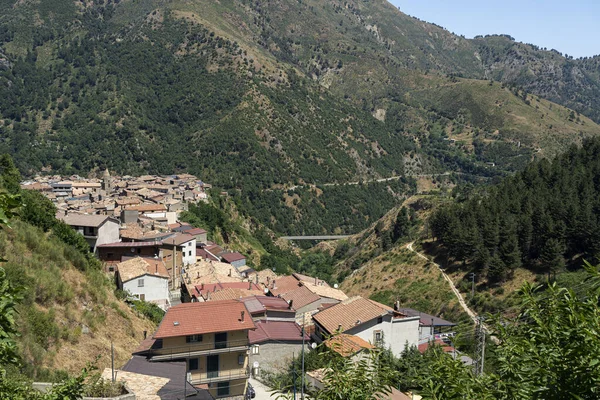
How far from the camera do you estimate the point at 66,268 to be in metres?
26.7

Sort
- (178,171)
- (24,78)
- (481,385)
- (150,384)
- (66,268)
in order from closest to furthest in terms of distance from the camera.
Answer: (481,385), (150,384), (66,268), (178,171), (24,78)

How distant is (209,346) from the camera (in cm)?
2745

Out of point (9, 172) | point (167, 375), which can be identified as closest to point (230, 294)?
point (9, 172)

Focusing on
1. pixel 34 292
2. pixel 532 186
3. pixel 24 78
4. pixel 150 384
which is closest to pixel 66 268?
pixel 34 292

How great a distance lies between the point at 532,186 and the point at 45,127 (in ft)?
485

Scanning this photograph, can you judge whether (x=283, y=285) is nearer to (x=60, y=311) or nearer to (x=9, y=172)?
(x=9, y=172)

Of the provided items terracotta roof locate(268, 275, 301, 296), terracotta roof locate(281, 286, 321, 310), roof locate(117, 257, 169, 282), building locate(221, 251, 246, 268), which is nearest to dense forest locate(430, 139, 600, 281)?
terracotta roof locate(268, 275, 301, 296)

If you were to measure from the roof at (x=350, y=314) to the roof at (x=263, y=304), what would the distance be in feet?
13.6

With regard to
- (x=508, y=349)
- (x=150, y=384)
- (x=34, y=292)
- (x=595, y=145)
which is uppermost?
(x=595, y=145)

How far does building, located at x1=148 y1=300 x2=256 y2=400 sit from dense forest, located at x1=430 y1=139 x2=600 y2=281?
3578cm

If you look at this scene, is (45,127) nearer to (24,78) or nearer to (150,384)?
(24,78)

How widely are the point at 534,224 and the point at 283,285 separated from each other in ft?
99.8

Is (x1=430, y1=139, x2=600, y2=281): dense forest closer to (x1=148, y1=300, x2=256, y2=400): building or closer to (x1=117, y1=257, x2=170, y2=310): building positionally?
(x1=117, y1=257, x2=170, y2=310): building

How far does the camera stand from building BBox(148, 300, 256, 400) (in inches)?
1037
